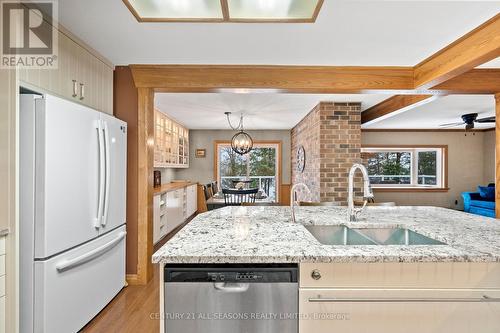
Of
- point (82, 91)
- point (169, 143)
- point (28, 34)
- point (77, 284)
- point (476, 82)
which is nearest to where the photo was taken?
point (28, 34)

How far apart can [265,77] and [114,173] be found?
1689 millimetres

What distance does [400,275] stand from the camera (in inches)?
45.3

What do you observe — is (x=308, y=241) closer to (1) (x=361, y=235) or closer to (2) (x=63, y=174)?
(1) (x=361, y=235)

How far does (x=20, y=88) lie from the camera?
5.37 feet

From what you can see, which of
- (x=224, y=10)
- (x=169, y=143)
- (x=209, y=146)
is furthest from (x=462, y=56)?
(x=209, y=146)

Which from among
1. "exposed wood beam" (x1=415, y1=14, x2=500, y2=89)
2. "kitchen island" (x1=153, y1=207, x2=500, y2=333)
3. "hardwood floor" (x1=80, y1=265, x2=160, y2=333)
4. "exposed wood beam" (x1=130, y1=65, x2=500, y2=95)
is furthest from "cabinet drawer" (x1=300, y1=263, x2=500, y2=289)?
"exposed wood beam" (x1=130, y1=65, x2=500, y2=95)

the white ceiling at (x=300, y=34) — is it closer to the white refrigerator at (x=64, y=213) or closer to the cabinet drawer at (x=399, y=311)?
the white refrigerator at (x=64, y=213)

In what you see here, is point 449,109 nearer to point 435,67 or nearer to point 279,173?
point 435,67

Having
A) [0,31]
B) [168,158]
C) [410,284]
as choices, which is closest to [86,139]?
[0,31]

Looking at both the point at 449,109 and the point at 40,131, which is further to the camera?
the point at 449,109

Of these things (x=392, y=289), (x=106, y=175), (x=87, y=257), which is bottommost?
(x=87, y=257)

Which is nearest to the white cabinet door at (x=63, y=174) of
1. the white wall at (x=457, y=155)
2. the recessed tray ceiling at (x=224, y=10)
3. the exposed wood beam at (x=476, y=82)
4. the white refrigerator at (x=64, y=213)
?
the white refrigerator at (x=64, y=213)

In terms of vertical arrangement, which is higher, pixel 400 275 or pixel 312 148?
pixel 312 148

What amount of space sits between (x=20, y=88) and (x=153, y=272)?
213 centimetres
